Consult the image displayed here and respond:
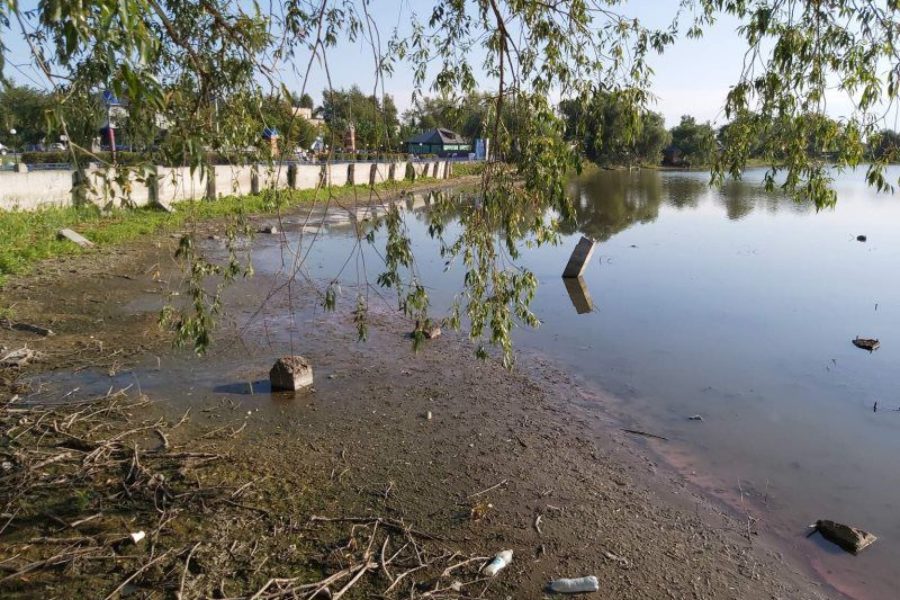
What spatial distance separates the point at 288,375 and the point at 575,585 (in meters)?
3.58

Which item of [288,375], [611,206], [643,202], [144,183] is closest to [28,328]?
[288,375]

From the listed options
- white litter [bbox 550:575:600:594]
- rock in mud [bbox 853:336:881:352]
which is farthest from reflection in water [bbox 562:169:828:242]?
white litter [bbox 550:575:600:594]

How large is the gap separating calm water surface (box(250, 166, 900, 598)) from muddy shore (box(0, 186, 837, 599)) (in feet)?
1.92

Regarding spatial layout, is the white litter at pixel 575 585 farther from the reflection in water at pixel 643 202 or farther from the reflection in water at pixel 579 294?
the reflection in water at pixel 643 202

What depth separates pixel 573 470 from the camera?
5027 mm

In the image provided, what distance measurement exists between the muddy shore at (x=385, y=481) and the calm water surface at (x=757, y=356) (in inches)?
23.1

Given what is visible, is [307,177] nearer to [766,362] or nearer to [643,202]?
[643,202]

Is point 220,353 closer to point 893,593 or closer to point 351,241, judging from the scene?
point 893,593

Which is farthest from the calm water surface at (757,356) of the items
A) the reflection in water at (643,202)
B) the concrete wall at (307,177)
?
the concrete wall at (307,177)

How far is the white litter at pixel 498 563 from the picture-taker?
143 inches

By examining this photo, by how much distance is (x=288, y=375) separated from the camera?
20.4 ft

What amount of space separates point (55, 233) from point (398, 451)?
10.7 meters

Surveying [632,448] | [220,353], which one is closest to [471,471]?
[632,448]

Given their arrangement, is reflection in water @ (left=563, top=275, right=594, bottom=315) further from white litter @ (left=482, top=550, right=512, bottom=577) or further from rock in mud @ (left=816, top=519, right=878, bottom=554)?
white litter @ (left=482, top=550, right=512, bottom=577)
